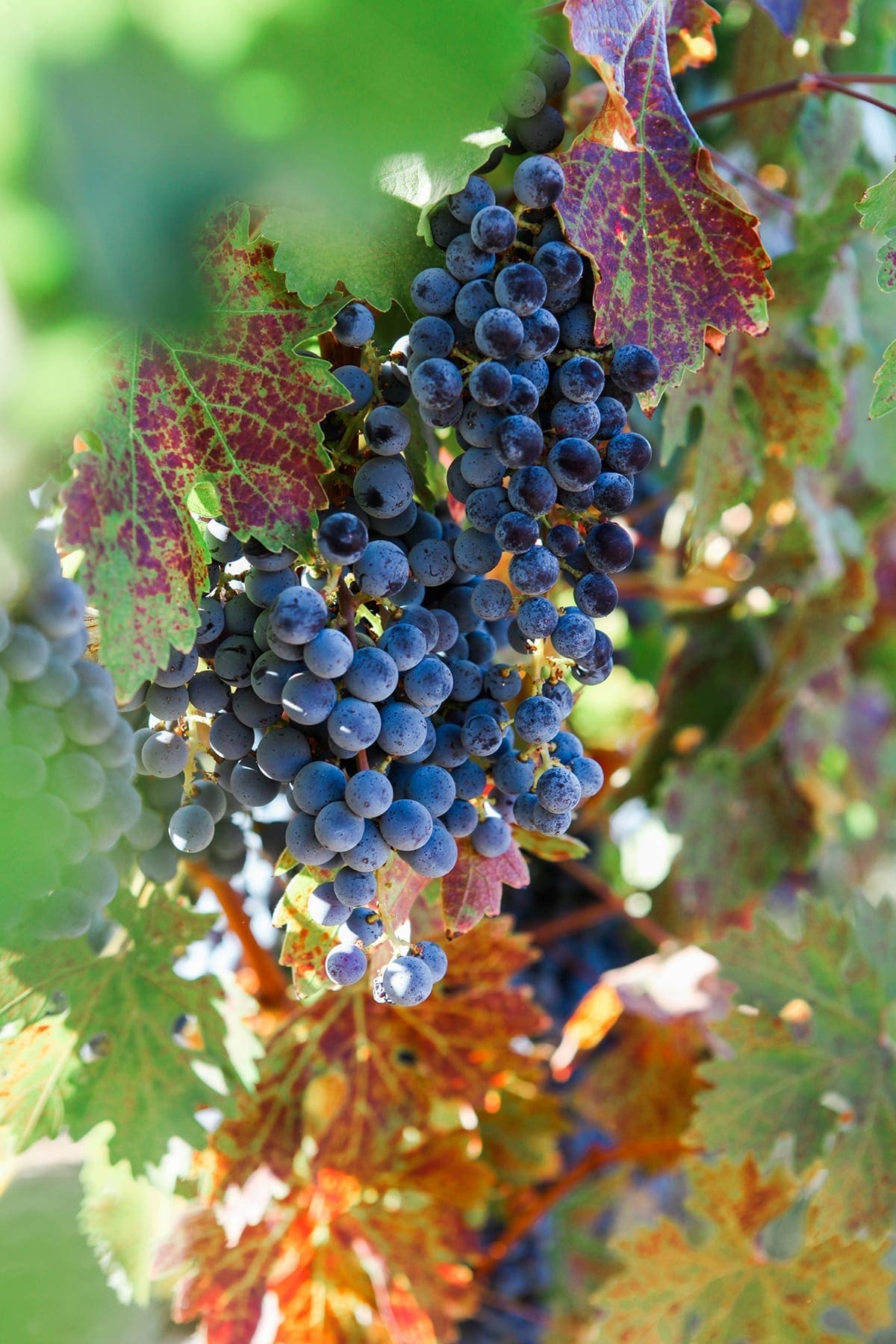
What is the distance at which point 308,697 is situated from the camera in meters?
0.51

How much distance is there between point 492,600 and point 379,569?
6 centimetres

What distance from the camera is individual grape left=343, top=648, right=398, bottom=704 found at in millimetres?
520

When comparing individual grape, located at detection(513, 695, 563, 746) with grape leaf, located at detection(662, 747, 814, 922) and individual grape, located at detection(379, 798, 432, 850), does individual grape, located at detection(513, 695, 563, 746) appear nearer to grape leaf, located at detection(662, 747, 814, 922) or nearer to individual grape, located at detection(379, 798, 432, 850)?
individual grape, located at detection(379, 798, 432, 850)

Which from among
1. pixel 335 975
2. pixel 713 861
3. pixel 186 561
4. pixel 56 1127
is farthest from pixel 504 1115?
pixel 186 561

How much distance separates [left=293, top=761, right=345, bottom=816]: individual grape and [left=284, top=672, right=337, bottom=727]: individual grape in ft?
0.08

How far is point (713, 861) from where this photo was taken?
4.10 feet

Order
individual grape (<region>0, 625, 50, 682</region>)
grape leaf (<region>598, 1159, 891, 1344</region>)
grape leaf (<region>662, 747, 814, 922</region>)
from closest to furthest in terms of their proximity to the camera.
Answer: individual grape (<region>0, 625, 50, 682</region>)
grape leaf (<region>598, 1159, 891, 1344</region>)
grape leaf (<region>662, 747, 814, 922</region>)

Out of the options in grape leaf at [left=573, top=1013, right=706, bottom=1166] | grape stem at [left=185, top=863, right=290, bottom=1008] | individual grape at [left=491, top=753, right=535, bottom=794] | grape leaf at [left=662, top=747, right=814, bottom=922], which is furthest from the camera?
grape leaf at [left=662, top=747, right=814, bottom=922]

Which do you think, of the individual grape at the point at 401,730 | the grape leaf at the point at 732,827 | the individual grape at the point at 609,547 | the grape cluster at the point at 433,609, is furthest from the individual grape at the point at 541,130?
the grape leaf at the point at 732,827

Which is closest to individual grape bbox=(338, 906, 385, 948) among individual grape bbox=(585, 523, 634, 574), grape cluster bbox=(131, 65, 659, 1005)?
grape cluster bbox=(131, 65, 659, 1005)

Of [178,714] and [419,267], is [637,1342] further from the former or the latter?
[419,267]

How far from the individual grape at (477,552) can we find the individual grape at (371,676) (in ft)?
0.24

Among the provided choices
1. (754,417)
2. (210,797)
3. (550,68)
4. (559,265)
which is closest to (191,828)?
(210,797)

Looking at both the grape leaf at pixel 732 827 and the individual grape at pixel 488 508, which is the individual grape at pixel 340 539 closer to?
the individual grape at pixel 488 508
